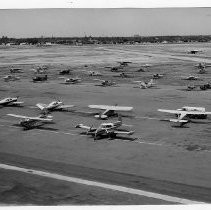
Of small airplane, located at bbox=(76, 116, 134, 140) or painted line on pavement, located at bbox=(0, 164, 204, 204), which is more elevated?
small airplane, located at bbox=(76, 116, 134, 140)

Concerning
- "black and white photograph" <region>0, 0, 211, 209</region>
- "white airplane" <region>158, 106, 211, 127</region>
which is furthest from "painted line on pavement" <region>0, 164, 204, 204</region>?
"white airplane" <region>158, 106, 211, 127</region>

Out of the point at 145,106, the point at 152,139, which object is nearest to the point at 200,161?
the point at 152,139

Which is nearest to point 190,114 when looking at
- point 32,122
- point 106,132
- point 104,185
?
point 106,132

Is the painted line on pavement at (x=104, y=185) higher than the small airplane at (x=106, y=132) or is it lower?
lower

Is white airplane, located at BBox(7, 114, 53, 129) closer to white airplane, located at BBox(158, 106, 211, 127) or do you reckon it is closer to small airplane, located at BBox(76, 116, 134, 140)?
small airplane, located at BBox(76, 116, 134, 140)

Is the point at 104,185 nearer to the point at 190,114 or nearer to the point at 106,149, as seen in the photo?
the point at 106,149

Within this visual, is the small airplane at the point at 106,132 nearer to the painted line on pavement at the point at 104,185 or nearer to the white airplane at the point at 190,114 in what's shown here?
the white airplane at the point at 190,114

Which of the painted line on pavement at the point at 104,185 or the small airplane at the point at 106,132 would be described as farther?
the small airplane at the point at 106,132

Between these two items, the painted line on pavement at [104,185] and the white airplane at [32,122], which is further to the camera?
the white airplane at [32,122]

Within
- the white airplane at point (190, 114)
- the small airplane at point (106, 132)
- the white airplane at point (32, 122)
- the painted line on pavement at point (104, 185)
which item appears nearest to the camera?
the painted line on pavement at point (104, 185)

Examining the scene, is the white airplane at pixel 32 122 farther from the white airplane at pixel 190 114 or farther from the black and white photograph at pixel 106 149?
the white airplane at pixel 190 114

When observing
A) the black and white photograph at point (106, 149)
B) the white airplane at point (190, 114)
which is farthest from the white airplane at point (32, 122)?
the white airplane at point (190, 114)

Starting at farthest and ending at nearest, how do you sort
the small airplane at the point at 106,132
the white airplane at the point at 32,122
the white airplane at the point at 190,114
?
1. the white airplane at the point at 190,114
2. the white airplane at the point at 32,122
3. the small airplane at the point at 106,132
